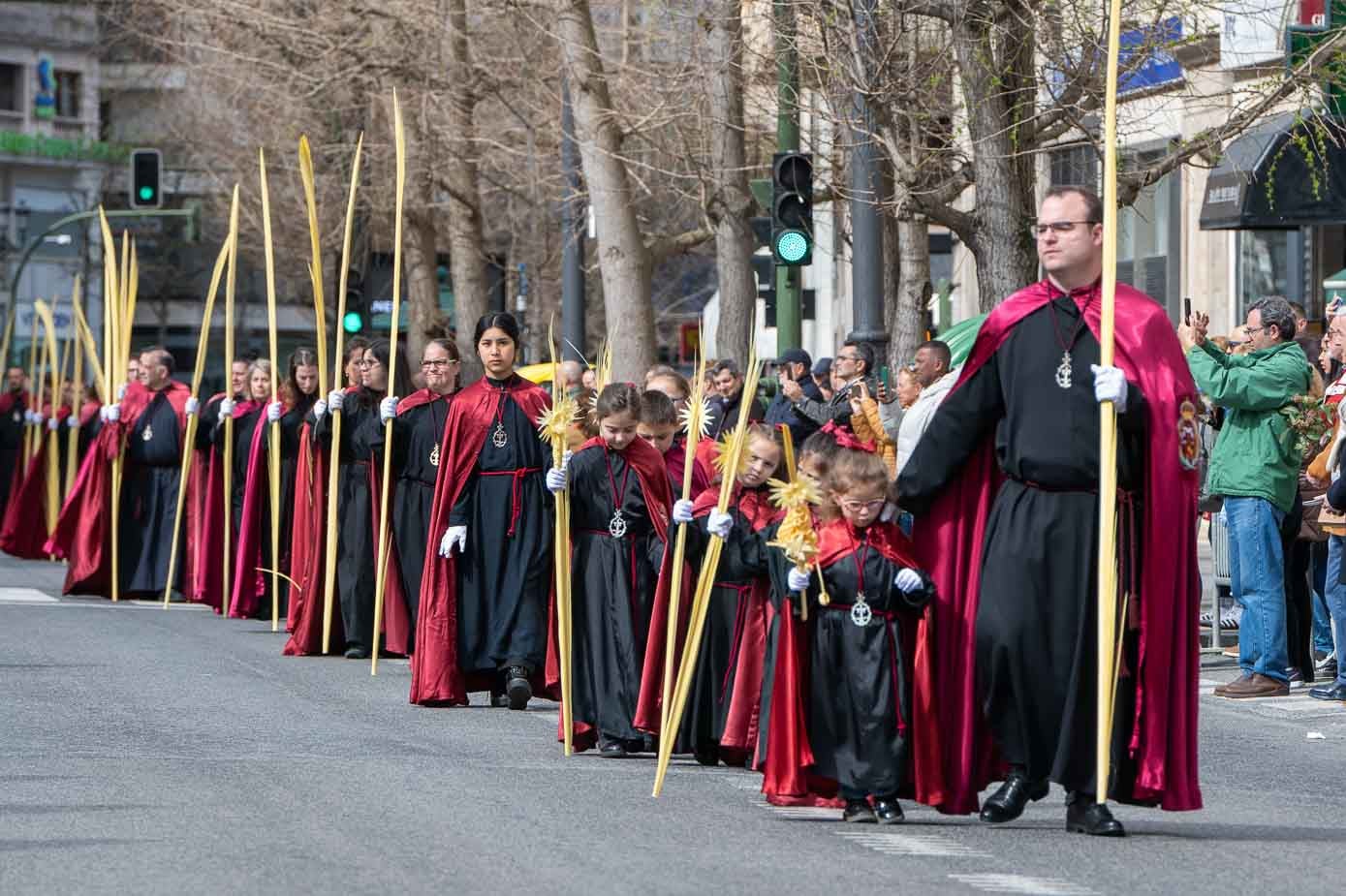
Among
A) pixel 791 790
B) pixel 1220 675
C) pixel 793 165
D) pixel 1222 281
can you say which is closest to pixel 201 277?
pixel 1222 281

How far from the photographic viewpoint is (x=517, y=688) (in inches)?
490

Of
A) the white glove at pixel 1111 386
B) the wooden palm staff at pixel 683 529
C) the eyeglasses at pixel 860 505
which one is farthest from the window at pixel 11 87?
the white glove at pixel 1111 386

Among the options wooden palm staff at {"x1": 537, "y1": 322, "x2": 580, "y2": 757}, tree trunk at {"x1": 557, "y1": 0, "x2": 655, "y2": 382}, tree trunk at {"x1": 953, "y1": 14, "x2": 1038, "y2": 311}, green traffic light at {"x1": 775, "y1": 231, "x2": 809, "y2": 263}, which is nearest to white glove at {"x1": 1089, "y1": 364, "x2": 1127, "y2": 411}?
wooden palm staff at {"x1": 537, "y1": 322, "x2": 580, "y2": 757}

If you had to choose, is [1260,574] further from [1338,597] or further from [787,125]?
[787,125]

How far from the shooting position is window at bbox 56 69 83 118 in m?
75.6

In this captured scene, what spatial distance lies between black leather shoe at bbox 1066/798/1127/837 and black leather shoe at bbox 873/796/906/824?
544 millimetres

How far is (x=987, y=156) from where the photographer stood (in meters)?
17.3

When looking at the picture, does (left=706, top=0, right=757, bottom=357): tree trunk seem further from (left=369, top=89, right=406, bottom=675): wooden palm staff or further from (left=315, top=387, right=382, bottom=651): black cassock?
(left=369, top=89, right=406, bottom=675): wooden palm staff

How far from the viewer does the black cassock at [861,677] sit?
854 cm

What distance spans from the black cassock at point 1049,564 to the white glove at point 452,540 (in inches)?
176

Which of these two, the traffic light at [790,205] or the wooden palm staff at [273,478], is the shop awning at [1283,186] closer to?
the traffic light at [790,205]

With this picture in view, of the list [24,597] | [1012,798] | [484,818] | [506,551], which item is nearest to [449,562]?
[506,551]

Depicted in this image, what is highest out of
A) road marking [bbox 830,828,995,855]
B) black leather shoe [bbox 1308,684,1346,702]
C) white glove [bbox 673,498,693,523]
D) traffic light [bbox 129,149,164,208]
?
traffic light [bbox 129,149,164,208]

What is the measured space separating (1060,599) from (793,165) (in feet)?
36.5
